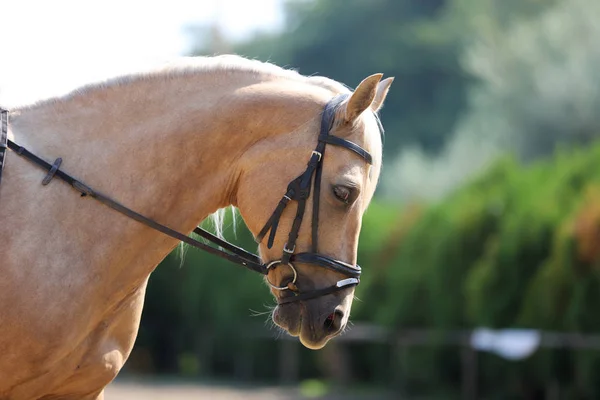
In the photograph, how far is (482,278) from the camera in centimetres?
1171

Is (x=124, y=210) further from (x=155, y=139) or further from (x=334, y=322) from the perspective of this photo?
(x=334, y=322)

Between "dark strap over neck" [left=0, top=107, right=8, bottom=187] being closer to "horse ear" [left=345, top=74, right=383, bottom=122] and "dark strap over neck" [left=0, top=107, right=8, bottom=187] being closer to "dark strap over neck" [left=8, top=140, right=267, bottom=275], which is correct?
"dark strap over neck" [left=8, top=140, right=267, bottom=275]

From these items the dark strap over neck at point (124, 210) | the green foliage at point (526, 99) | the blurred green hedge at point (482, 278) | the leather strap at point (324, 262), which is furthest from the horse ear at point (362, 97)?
the green foliage at point (526, 99)

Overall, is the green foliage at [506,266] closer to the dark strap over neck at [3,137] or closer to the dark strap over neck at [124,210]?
the dark strap over neck at [124,210]

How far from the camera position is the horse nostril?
3.95m

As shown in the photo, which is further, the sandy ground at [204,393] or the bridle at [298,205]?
the sandy ground at [204,393]

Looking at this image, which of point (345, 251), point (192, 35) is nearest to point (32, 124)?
point (345, 251)

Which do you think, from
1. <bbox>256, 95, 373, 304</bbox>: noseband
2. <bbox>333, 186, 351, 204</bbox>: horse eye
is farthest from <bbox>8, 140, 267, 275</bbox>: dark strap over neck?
<bbox>333, 186, 351, 204</bbox>: horse eye

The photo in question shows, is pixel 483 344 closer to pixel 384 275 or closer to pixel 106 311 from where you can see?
pixel 384 275

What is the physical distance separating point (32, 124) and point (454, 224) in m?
9.62

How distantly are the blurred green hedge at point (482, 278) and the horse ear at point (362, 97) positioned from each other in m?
7.21

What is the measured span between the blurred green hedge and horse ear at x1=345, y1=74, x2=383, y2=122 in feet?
23.7

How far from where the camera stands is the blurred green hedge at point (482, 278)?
426 inches

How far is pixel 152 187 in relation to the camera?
4047 millimetres
